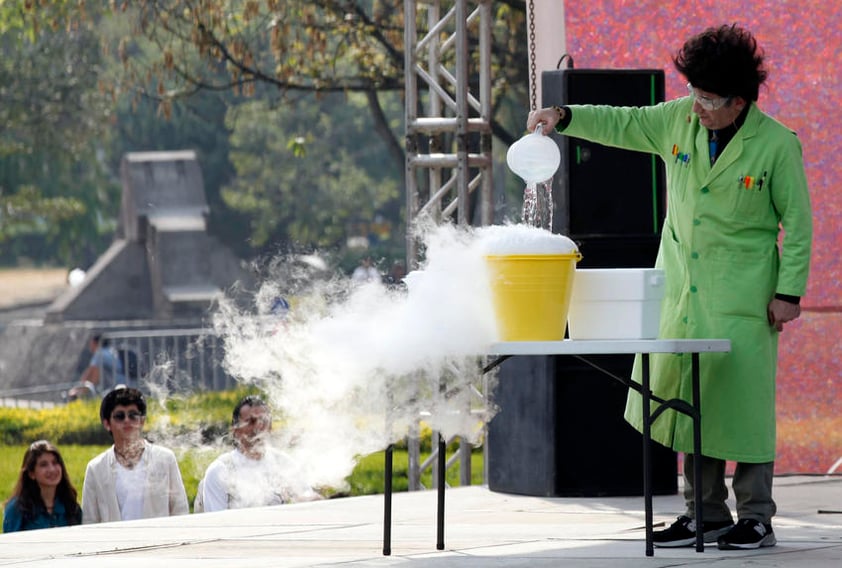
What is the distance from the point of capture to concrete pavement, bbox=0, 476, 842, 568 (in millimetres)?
5051

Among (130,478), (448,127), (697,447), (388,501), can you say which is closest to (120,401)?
(130,478)

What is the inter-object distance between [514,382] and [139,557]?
256 centimetres

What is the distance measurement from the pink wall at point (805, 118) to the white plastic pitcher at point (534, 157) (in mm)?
3092

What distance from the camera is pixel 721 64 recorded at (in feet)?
16.3

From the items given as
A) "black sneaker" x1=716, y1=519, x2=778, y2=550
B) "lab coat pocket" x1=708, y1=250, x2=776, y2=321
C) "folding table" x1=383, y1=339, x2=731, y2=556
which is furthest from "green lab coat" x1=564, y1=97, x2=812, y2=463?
"black sneaker" x1=716, y1=519, x2=778, y2=550

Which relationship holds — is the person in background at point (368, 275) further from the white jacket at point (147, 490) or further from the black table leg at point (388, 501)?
the white jacket at point (147, 490)

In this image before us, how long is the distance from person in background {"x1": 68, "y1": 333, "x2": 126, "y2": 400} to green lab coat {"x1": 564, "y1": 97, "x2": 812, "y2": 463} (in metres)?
15.1

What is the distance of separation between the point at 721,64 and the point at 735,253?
59 cm

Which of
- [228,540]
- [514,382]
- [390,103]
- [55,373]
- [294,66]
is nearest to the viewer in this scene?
[228,540]

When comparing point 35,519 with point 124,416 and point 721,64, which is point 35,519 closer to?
point 124,416

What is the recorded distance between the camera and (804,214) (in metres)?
5.06

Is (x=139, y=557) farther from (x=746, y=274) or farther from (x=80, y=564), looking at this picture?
(x=746, y=274)

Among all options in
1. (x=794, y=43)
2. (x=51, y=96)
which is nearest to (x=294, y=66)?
(x=794, y=43)

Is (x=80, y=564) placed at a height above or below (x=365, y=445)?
below
